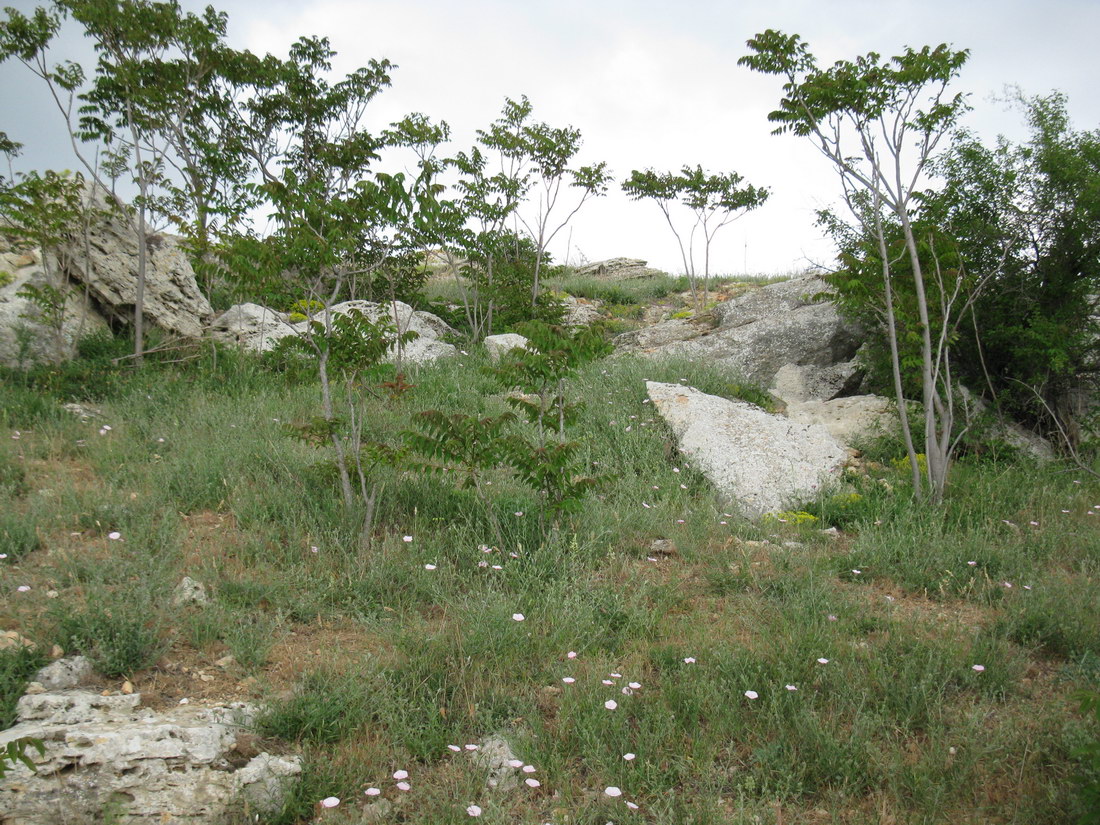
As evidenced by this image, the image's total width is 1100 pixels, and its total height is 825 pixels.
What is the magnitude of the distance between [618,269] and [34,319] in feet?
54.7

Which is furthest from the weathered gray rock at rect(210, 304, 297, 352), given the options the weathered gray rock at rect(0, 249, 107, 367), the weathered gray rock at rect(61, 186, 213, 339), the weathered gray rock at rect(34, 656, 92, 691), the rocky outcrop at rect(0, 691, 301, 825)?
the rocky outcrop at rect(0, 691, 301, 825)

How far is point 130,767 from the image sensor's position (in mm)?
2846

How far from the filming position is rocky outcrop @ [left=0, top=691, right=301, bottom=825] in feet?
8.84

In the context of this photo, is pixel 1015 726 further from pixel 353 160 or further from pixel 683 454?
pixel 353 160

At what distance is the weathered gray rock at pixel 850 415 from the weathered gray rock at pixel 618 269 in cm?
1308

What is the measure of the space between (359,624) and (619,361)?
21.5 ft

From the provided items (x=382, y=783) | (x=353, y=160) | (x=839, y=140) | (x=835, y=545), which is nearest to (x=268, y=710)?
(x=382, y=783)

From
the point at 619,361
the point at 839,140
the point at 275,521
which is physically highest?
the point at 839,140

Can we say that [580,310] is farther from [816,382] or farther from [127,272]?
[127,272]

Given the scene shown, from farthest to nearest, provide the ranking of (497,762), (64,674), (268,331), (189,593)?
1. (268,331)
2. (189,593)
3. (64,674)
4. (497,762)

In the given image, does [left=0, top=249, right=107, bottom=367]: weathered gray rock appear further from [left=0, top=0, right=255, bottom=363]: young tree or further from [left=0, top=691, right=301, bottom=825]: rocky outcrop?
[left=0, top=691, right=301, bottom=825]: rocky outcrop

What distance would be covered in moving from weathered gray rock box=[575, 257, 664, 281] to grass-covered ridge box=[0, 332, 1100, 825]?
15.8 m

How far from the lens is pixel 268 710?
326 centimetres

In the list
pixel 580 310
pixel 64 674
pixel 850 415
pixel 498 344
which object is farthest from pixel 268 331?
pixel 64 674
